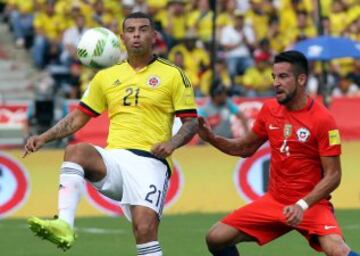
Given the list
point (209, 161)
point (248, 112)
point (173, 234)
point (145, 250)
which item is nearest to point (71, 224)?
point (145, 250)

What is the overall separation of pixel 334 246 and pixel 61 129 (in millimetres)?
2368

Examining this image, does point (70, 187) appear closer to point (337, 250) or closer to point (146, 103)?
point (146, 103)

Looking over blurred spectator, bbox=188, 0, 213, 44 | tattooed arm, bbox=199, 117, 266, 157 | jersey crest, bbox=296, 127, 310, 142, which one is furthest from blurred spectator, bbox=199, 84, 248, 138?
jersey crest, bbox=296, 127, 310, 142

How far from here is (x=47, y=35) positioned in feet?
72.4

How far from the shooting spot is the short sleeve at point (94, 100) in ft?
31.9

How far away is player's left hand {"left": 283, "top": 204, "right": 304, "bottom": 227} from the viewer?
8.62m

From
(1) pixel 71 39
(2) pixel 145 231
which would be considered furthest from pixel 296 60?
(1) pixel 71 39

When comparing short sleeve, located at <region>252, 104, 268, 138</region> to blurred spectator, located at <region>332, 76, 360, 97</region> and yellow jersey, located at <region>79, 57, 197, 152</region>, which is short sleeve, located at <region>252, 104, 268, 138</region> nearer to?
yellow jersey, located at <region>79, 57, 197, 152</region>

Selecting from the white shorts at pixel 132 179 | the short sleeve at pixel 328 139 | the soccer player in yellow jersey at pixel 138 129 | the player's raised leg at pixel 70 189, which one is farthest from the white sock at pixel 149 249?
the short sleeve at pixel 328 139

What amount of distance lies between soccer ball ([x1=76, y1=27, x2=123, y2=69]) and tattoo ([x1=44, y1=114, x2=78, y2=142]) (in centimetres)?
84

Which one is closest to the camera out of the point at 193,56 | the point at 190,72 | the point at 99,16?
the point at 190,72

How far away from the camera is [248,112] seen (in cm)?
1942

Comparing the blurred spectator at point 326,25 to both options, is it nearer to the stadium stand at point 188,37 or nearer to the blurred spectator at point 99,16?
the stadium stand at point 188,37

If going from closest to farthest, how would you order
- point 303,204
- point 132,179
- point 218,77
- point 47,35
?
point 303,204 < point 132,179 < point 218,77 < point 47,35
